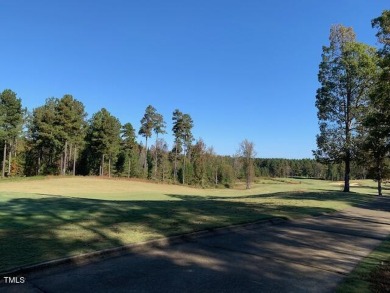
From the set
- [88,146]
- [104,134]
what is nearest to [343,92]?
[104,134]

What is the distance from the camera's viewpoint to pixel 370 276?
6.14 metres

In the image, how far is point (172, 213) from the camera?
40.5ft

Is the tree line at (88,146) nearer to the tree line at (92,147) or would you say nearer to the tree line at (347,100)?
the tree line at (92,147)

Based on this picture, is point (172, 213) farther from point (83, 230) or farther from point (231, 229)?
point (83, 230)

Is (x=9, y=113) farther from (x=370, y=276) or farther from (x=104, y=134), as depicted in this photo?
(x=370, y=276)

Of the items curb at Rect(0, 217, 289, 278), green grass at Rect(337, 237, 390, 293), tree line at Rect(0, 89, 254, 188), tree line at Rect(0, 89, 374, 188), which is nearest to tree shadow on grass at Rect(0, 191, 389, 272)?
curb at Rect(0, 217, 289, 278)

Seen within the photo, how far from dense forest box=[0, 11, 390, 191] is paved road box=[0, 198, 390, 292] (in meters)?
11.8

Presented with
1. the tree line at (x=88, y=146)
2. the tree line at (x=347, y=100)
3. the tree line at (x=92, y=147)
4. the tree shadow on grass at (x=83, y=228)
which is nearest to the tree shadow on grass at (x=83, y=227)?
the tree shadow on grass at (x=83, y=228)

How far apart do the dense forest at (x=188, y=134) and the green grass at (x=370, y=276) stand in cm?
1191

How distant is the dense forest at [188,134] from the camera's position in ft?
96.0

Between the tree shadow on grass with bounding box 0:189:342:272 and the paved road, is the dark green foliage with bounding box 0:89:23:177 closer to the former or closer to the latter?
the tree shadow on grass with bounding box 0:189:342:272

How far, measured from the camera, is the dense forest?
2927 cm

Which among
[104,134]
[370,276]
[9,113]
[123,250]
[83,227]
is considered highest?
[9,113]

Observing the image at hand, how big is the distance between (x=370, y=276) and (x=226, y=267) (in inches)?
96.5
